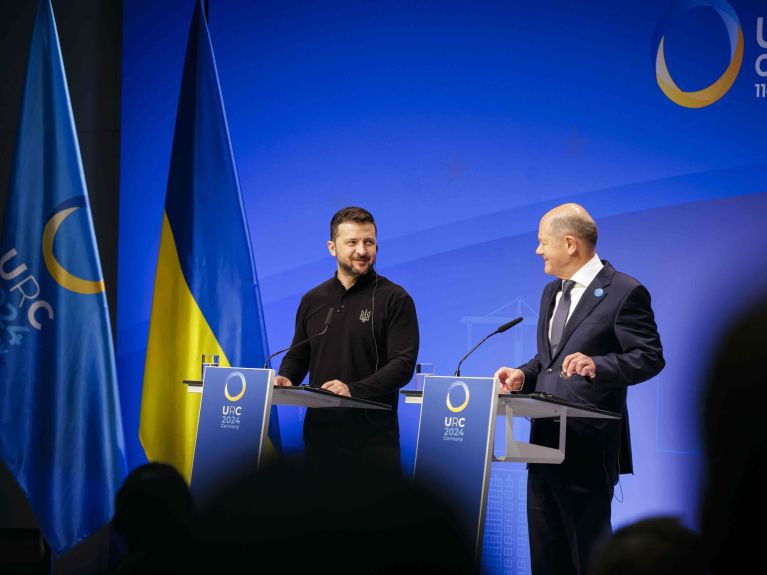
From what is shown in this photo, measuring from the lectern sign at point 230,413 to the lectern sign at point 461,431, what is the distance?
64cm

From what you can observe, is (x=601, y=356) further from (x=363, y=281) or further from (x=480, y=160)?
(x=480, y=160)

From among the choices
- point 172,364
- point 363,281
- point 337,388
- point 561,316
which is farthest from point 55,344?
point 561,316

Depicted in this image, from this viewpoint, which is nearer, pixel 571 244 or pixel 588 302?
pixel 588 302

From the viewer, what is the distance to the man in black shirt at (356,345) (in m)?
4.06

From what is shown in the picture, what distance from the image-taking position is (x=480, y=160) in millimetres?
5516

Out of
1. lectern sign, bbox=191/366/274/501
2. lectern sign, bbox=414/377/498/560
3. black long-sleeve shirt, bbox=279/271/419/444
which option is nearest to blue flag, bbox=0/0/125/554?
black long-sleeve shirt, bbox=279/271/419/444

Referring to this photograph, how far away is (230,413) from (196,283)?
1653 millimetres

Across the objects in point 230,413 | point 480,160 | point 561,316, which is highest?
point 480,160

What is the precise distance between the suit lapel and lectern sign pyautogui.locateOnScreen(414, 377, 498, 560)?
58 cm

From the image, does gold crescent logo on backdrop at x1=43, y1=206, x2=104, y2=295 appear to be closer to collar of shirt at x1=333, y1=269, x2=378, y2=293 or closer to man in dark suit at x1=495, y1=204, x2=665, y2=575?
collar of shirt at x1=333, y1=269, x2=378, y2=293

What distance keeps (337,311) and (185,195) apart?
1456 mm

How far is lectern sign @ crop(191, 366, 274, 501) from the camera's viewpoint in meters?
3.54

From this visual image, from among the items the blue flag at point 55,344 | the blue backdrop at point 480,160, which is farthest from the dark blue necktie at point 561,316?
the blue flag at point 55,344

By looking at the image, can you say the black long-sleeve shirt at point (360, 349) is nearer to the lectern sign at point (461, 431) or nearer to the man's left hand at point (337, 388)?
the man's left hand at point (337, 388)
